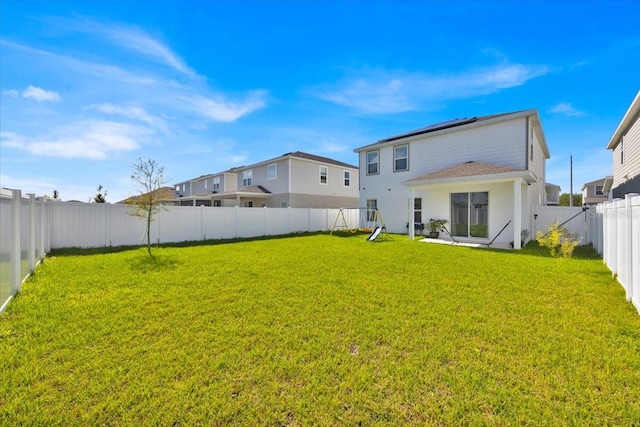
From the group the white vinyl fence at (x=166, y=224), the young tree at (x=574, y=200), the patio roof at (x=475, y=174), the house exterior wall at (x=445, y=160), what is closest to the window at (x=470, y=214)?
the house exterior wall at (x=445, y=160)

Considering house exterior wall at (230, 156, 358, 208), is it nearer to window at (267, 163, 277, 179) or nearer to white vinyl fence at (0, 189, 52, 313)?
window at (267, 163, 277, 179)

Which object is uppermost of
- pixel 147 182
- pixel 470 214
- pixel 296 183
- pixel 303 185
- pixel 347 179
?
pixel 347 179

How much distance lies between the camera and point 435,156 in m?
15.1

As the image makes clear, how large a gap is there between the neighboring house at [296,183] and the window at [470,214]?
12780 millimetres

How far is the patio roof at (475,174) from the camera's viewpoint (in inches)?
402

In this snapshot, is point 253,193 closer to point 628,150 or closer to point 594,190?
point 628,150

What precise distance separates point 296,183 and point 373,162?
23.9 ft

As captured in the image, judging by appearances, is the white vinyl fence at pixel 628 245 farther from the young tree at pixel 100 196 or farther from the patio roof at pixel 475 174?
the young tree at pixel 100 196

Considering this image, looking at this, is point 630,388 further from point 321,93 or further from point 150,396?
point 321,93

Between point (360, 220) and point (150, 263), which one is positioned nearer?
point (150, 263)

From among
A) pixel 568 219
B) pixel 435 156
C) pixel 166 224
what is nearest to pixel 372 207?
pixel 435 156

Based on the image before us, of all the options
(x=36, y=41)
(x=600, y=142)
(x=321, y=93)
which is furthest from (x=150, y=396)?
(x=600, y=142)

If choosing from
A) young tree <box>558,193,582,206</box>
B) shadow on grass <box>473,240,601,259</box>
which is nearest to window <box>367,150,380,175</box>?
shadow on grass <box>473,240,601,259</box>

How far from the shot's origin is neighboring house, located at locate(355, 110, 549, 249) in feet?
38.5
